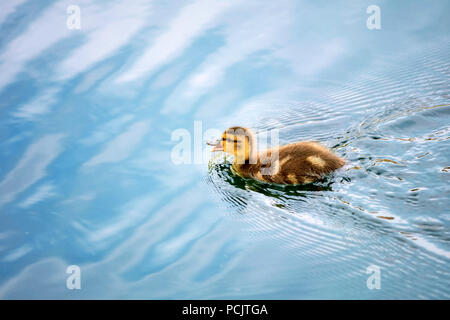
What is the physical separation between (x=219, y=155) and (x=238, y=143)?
0.24m

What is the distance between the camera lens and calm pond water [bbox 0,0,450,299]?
2.44 m

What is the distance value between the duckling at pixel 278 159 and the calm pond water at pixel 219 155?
0.06 m

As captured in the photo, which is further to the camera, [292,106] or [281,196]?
[292,106]

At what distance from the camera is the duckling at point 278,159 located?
3041 mm

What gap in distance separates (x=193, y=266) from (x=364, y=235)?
0.81 metres

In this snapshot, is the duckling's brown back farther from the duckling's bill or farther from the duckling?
the duckling's bill

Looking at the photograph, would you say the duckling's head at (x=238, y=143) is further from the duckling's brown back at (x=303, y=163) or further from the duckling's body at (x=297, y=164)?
the duckling's brown back at (x=303, y=163)

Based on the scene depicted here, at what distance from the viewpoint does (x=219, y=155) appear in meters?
3.53

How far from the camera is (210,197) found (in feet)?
9.97

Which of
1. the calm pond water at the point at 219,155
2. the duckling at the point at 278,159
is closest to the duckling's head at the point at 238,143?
the duckling at the point at 278,159

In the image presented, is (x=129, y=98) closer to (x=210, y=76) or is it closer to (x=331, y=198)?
(x=210, y=76)

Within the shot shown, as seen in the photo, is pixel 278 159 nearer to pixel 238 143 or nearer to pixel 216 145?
pixel 238 143
